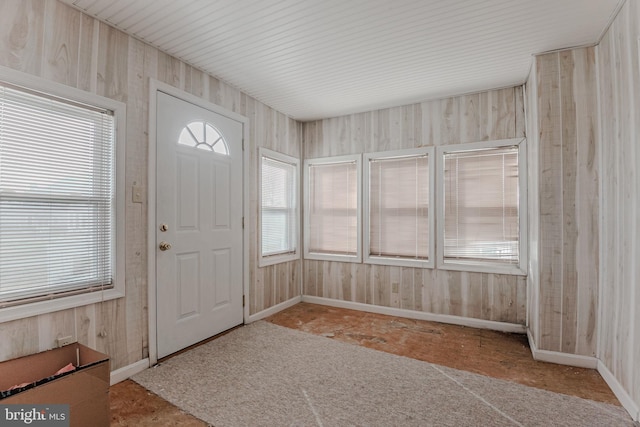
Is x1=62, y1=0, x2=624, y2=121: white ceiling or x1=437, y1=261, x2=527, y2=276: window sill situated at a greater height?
x1=62, y1=0, x2=624, y2=121: white ceiling

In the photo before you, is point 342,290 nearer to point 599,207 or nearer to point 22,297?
point 599,207

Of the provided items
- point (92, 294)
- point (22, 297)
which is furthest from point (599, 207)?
point (22, 297)

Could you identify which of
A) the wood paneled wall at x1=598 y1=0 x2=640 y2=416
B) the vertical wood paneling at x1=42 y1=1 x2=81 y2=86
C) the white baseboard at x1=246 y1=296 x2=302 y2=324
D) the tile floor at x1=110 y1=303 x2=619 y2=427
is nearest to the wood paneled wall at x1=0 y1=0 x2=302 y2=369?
the vertical wood paneling at x1=42 y1=1 x2=81 y2=86

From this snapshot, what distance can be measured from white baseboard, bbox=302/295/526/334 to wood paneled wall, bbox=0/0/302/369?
2333 mm

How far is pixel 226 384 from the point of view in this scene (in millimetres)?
2201

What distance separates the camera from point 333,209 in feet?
14.0

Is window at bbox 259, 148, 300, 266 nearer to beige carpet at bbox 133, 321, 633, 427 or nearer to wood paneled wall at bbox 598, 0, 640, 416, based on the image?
beige carpet at bbox 133, 321, 633, 427

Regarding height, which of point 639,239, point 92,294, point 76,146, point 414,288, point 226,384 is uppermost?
point 76,146

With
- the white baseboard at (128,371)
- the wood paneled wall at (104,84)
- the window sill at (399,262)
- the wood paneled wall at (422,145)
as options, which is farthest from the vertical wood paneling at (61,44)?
the window sill at (399,262)

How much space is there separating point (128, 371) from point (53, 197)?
1.33 meters

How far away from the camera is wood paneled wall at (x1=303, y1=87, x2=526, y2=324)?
3.26 meters

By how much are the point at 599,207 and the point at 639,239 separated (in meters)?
0.64

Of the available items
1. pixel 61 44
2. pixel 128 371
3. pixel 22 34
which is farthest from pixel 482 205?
pixel 22 34

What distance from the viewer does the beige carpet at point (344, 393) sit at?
1835 millimetres
